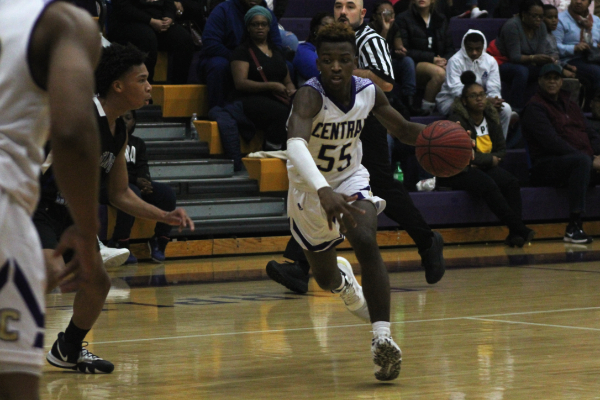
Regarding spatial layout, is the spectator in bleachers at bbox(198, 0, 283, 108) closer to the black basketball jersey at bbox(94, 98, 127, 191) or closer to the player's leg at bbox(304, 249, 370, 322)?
the player's leg at bbox(304, 249, 370, 322)

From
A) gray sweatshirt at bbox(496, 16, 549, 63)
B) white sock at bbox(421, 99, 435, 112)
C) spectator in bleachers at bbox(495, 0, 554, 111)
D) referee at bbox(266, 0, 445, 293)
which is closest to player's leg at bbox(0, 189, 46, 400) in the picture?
referee at bbox(266, 0, 445, 293)

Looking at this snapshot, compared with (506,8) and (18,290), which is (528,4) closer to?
(506,8)

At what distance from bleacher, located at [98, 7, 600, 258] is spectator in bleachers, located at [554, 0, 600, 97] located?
73.9 inches

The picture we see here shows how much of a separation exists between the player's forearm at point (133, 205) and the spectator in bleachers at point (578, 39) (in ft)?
30.5

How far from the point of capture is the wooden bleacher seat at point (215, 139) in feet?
32.8

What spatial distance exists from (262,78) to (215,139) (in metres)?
0.82

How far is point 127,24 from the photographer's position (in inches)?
391

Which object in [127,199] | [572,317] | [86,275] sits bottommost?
[572,317]

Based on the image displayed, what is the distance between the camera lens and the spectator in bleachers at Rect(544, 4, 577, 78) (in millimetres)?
11867

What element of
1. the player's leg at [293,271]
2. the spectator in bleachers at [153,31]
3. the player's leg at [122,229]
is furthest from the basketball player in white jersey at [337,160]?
the spectator in bleachers at [153,31]

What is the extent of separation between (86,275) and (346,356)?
2757mm

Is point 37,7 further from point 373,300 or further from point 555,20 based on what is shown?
point 555,20

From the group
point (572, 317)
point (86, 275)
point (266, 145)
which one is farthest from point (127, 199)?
point (266, 145)

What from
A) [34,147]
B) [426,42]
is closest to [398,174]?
[426,42]
